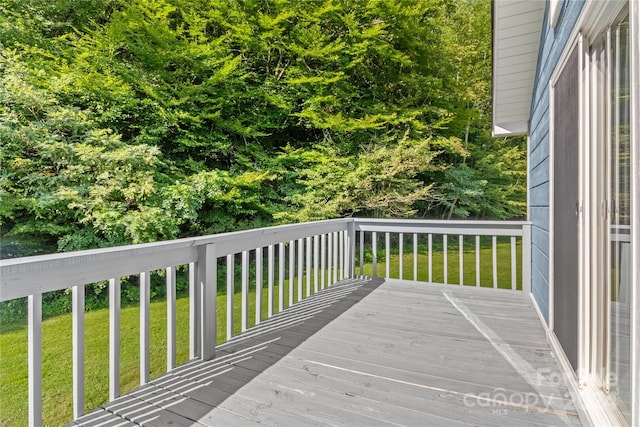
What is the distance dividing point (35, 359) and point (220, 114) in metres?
7.65

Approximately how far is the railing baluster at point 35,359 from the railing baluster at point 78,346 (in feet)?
0.54

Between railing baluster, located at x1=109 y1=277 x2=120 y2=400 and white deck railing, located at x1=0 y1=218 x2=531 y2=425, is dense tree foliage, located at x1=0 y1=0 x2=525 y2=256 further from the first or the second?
railing baluster, located at x1=109 y1=277 x2=120 y2=400

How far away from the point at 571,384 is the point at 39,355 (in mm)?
2582

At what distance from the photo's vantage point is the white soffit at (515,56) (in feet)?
11.1

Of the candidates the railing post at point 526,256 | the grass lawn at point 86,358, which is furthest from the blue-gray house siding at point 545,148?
the grass lawn at point 86,358

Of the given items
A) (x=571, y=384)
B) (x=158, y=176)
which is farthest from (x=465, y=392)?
(x=158, y=176)

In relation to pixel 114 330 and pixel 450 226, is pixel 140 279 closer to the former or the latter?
pixel 114 330

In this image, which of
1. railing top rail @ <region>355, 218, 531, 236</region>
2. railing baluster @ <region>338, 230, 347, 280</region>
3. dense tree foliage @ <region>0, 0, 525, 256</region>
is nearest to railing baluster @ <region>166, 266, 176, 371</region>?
railing baluster @ <region>338, 230, 347, 280</region>

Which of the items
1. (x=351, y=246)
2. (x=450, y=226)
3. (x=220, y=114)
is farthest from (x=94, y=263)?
(x=220, y=114)

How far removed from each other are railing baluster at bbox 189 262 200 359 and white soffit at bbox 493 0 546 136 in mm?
3510

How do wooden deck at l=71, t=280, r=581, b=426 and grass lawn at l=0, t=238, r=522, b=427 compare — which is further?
grass lawn at l=0, t=238, r=522, b=427

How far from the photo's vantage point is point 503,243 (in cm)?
1163

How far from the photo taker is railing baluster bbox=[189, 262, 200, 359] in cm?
237

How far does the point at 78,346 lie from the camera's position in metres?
1.75
